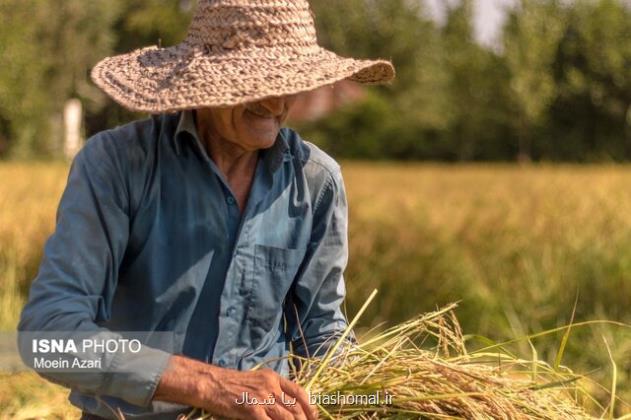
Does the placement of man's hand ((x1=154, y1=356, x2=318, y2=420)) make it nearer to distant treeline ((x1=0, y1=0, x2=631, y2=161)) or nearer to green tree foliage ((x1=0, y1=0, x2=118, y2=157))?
green tree foliage ((x1=0, y1=0, x2=118, y2=157))

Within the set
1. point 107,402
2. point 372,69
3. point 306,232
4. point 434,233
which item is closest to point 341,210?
point 306,232

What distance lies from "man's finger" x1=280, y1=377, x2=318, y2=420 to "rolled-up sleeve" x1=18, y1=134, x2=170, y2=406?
0.22m

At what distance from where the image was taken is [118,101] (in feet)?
7.92

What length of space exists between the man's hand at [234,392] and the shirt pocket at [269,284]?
40 cm

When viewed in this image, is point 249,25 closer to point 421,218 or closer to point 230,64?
point 230,64

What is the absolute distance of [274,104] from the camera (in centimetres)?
245

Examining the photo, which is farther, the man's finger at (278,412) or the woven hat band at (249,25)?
the woven hat band at (249,25)

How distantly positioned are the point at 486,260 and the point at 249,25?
5.60 meters

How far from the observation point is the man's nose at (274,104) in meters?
2.44

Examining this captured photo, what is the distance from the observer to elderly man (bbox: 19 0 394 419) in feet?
7.32

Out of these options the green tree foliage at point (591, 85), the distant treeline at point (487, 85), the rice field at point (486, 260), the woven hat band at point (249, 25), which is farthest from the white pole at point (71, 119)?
the green tree foliage at point (591, 85)

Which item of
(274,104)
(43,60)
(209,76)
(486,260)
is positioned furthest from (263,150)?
(43,60)

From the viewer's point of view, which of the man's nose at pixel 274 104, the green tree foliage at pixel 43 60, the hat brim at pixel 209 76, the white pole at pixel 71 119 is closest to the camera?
the hat brim at pixel 209 76

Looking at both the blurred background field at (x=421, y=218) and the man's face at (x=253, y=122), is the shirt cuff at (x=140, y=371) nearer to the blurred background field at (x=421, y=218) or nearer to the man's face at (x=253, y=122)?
the man's face at (x=253, y=122)
